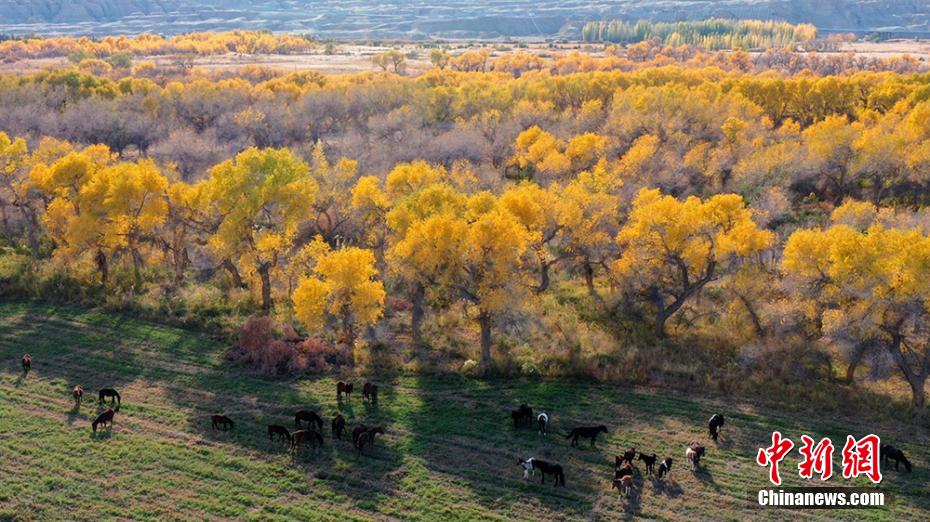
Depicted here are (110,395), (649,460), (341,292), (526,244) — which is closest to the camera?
(649,460)

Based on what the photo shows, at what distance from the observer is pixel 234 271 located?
1721 inches

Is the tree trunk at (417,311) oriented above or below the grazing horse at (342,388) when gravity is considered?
above

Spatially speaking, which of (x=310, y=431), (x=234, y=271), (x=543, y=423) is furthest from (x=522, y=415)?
(x=234, y=271)

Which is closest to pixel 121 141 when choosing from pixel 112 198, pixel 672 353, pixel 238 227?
pixel 112 198

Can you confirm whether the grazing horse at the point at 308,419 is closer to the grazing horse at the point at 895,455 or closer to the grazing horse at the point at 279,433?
the grazing horse at the point at 279,433

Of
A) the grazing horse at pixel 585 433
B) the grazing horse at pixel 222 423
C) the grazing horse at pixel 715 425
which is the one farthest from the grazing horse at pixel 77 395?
the grazing horse at pixel 715 425

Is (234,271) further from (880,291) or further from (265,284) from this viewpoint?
(880,291)

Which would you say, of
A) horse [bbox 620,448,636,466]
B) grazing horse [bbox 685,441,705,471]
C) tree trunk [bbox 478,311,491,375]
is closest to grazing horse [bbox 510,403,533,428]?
horse [bbox 620,448,636,466]

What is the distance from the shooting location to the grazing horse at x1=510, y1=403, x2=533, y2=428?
28.6 meters

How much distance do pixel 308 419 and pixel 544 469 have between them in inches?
387

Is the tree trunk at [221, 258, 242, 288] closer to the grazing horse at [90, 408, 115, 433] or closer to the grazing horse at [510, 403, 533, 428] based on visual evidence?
the grazing horse at [90, 408, 115, 433]

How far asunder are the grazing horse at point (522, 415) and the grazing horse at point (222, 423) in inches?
457

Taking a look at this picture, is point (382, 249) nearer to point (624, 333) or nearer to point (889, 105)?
point (624, 333)

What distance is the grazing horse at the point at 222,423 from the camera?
92.3ft
